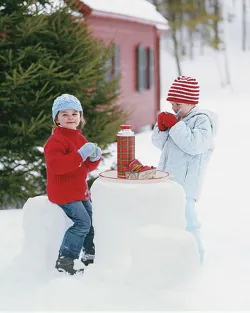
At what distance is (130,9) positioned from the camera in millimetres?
18984

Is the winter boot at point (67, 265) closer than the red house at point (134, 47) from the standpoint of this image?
Yes

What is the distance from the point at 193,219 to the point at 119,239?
871 mm

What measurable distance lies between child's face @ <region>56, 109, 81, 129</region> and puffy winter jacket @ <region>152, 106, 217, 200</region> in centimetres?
78

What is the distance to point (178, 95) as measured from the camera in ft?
19.4

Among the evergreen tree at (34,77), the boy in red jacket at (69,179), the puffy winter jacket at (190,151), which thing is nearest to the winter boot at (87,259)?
the boy in red jacket at (69,179)

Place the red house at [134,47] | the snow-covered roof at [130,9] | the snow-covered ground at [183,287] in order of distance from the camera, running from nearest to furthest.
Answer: the snow-covered ground at [183,287]
the snow-covered roof at [130,9]
the red house at [134,47]

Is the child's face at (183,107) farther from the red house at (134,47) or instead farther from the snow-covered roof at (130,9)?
the red house at (134,47)

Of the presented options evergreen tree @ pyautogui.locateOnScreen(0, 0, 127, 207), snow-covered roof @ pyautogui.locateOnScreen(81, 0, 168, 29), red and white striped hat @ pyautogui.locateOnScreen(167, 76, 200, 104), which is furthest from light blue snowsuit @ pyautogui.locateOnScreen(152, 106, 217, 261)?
snow-covered roof @ pyautogui.locateOnScreen(81, 0, 168, 29)

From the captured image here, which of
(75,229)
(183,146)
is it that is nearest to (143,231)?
(75,229)

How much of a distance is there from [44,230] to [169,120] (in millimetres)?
1450

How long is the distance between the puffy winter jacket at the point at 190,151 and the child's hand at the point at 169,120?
54 mm

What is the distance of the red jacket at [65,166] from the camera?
5488 millimetres

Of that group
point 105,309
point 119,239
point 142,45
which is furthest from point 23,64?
point 142,45

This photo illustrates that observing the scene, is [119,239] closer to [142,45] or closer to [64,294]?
[64,294]
